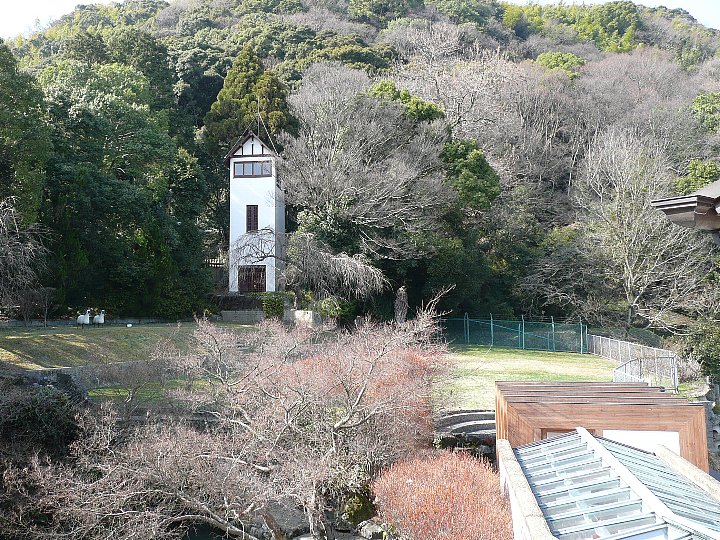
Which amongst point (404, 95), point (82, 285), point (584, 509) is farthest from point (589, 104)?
point (584, 509)

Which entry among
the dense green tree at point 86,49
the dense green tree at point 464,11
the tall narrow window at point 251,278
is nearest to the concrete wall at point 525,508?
the tall narrow window at point 251,278

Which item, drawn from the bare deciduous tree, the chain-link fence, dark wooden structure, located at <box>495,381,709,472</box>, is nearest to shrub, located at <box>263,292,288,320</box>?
the chain-link fence

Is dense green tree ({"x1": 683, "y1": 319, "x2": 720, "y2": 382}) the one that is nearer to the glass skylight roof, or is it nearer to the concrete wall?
the glass skylight roof

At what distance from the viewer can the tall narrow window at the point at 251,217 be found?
107ft

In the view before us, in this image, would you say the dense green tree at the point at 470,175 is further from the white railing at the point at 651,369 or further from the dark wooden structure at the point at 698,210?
the dark wooden structure at the point at 698,210

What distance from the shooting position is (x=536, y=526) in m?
5.41

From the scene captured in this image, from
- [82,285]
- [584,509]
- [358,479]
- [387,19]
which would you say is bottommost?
[358,479]

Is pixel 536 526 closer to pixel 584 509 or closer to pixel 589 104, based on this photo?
pixel 584 509

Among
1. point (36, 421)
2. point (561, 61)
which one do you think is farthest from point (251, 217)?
point (561, 61)

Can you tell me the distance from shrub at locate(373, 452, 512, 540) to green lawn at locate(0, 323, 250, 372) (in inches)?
369

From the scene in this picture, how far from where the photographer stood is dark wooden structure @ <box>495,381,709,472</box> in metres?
12.0

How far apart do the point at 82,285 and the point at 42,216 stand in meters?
3.04

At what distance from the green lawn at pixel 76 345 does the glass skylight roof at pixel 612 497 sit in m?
13.0

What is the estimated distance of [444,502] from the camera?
9.63 meters
